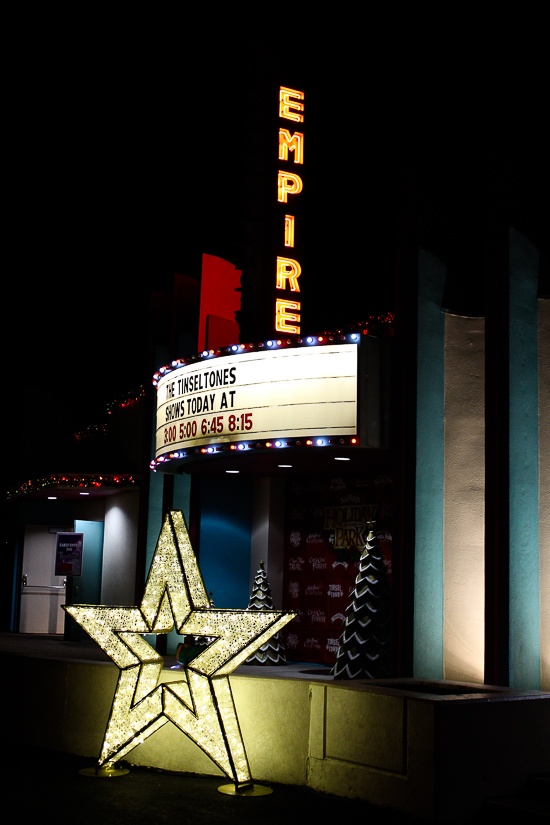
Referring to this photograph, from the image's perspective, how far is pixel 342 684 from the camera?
812cm

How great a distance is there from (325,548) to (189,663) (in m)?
6.37

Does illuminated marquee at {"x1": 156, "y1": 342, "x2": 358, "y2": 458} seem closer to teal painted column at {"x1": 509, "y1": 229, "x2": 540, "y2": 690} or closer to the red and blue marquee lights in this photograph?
the red and blue marquee lights

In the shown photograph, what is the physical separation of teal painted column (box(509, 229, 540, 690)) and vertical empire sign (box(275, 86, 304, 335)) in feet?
14.8

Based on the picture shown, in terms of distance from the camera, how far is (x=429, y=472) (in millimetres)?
10516

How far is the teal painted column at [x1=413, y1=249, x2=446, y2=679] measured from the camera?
402 inches

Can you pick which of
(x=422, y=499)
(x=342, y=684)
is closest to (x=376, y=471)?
(x=422, y=499)

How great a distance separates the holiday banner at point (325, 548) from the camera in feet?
44.7

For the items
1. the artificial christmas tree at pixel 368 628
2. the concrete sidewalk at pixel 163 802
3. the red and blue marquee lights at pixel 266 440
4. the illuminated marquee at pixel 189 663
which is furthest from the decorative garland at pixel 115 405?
the concrete sidewalk at pixel 163 802

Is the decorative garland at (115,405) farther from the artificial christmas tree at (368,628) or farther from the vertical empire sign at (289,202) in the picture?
the artificial christmas tree at (368,628)

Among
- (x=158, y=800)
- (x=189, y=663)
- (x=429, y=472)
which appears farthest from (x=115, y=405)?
(x=158, y=800)

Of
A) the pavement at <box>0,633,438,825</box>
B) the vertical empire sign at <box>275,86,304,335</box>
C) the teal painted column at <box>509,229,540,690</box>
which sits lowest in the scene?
the pavement at <box>0,633,438,825</box>

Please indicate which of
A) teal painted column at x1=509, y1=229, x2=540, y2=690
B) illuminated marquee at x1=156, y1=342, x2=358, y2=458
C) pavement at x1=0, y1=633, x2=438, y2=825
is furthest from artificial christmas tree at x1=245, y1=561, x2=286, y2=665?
teal painted column at x1=509, y1=229, x2=540, y2=690

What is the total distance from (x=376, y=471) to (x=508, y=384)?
14.7 ft

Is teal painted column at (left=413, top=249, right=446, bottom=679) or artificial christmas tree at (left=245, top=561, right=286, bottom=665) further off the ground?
teal painted column at (left=413, top=249, right=446, bottom=679)
